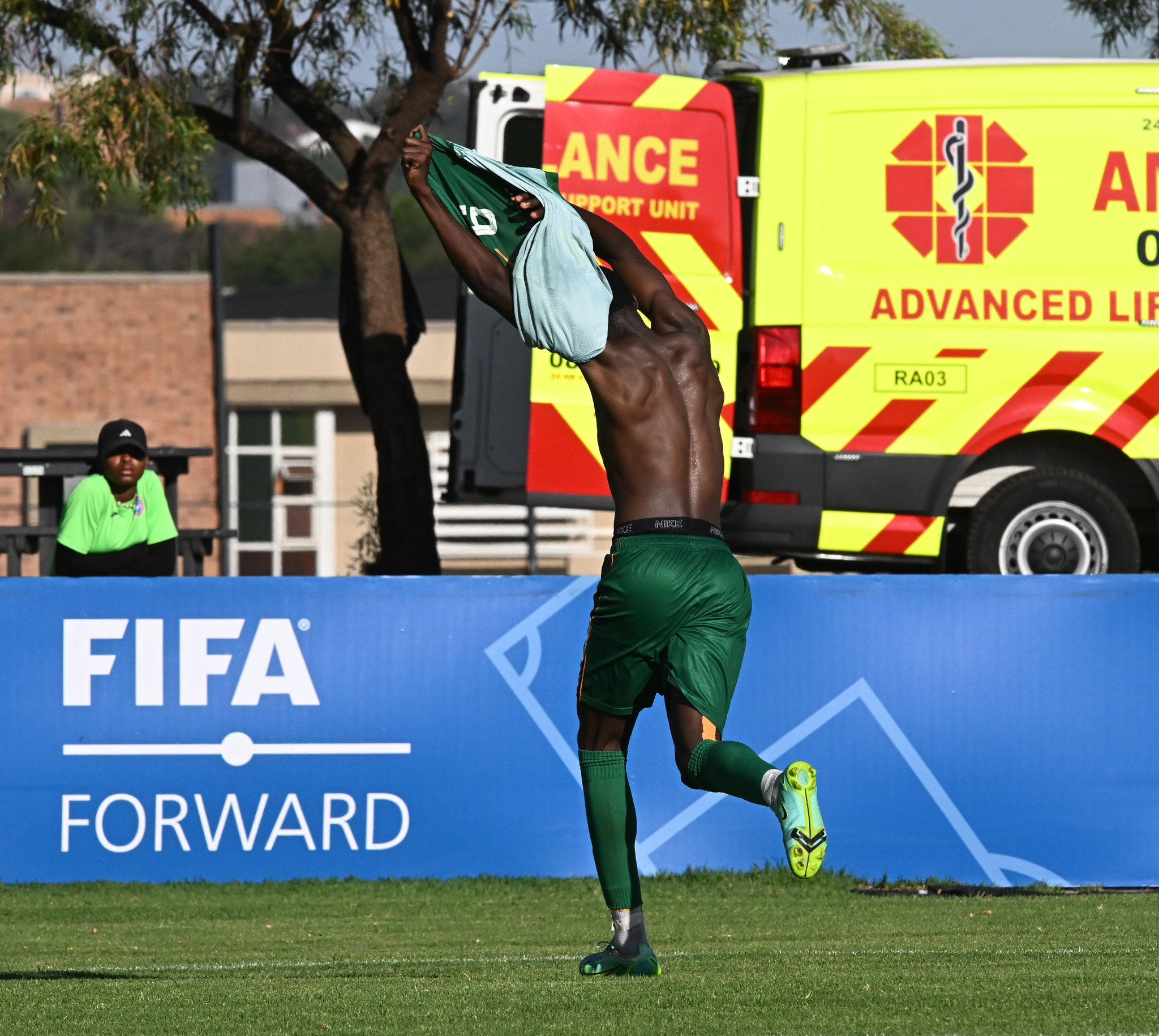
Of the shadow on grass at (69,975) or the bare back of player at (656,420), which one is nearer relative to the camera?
the bare back of player at (656,420)

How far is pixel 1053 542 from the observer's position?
9.31 m

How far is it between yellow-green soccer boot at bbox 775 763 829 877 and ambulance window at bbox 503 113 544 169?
5.63m

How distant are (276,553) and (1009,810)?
18706mm

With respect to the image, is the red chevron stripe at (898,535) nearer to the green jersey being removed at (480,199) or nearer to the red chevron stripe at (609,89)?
the red chevron stripe at (609,89)

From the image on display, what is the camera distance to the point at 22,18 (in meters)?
12.9

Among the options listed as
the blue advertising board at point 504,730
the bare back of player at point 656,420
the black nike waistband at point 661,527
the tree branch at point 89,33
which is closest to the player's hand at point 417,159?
the bare back of player at point 656,420

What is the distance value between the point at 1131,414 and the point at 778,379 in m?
Result: 1.76

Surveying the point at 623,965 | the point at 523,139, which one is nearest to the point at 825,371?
the point at 523,139

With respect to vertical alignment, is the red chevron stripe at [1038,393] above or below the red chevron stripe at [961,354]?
below

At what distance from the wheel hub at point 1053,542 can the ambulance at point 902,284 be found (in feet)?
0.03

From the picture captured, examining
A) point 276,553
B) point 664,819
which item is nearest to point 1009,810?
point 664,819

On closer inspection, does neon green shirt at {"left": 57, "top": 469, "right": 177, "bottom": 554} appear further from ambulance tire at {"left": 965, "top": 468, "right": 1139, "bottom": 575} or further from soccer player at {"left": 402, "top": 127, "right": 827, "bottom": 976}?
soccer player at {"left": 402, "top": 127, "right": 827, "bottom": 976}

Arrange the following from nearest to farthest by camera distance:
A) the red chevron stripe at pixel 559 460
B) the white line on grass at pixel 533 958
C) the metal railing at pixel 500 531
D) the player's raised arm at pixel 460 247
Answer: the player's raised arm at pixel 460 247 → the white line on grass at pixel 533 958 → the red chevron stripe at pixel 559 460 → the metal railing at pixel 500 531

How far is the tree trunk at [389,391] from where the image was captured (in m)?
13.8
